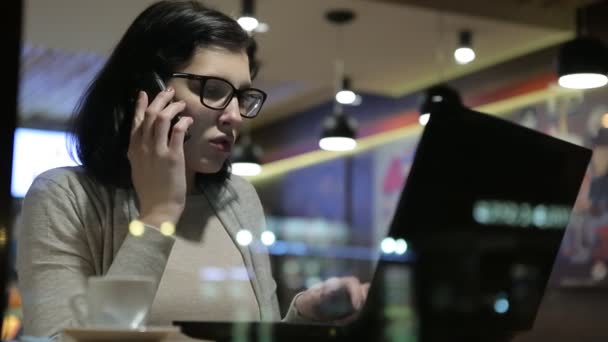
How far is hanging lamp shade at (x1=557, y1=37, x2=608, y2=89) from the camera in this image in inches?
162

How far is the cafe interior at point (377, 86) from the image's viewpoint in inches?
184

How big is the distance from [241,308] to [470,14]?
368 centimetres

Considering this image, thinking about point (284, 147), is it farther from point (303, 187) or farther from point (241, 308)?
point (241, 308)

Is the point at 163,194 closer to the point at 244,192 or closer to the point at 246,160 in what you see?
the point at 244,192

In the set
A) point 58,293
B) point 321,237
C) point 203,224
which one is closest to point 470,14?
point 321,237

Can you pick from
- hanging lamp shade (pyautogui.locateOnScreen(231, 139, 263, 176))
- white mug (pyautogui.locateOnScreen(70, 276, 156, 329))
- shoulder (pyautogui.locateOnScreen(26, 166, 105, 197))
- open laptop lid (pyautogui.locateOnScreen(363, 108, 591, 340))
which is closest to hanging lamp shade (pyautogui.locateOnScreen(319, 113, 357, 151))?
hanging lamp shade (pyautogui.locateOnScreen(231, 139, 263, 176))

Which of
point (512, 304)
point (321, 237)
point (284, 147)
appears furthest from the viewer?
point (284, 147)

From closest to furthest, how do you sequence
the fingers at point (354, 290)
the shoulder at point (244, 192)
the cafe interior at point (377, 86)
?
the fingers at point (354, 290)
the shoulder at point (244, 192)
the cafe interior at point (377, 86)

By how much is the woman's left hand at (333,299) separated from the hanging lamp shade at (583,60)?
3283mm

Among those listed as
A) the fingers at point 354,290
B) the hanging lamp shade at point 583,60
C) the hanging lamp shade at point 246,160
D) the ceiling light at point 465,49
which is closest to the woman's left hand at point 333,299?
the fingers at point 354,290

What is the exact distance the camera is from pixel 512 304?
42.6 inches

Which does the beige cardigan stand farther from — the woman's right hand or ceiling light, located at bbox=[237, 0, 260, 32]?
ceiling light, located at bbox=[237, 0, 260, 32]

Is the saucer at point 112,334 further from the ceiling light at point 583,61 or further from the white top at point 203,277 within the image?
the ceiling light at point 583,61

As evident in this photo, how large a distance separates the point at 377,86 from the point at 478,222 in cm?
563
